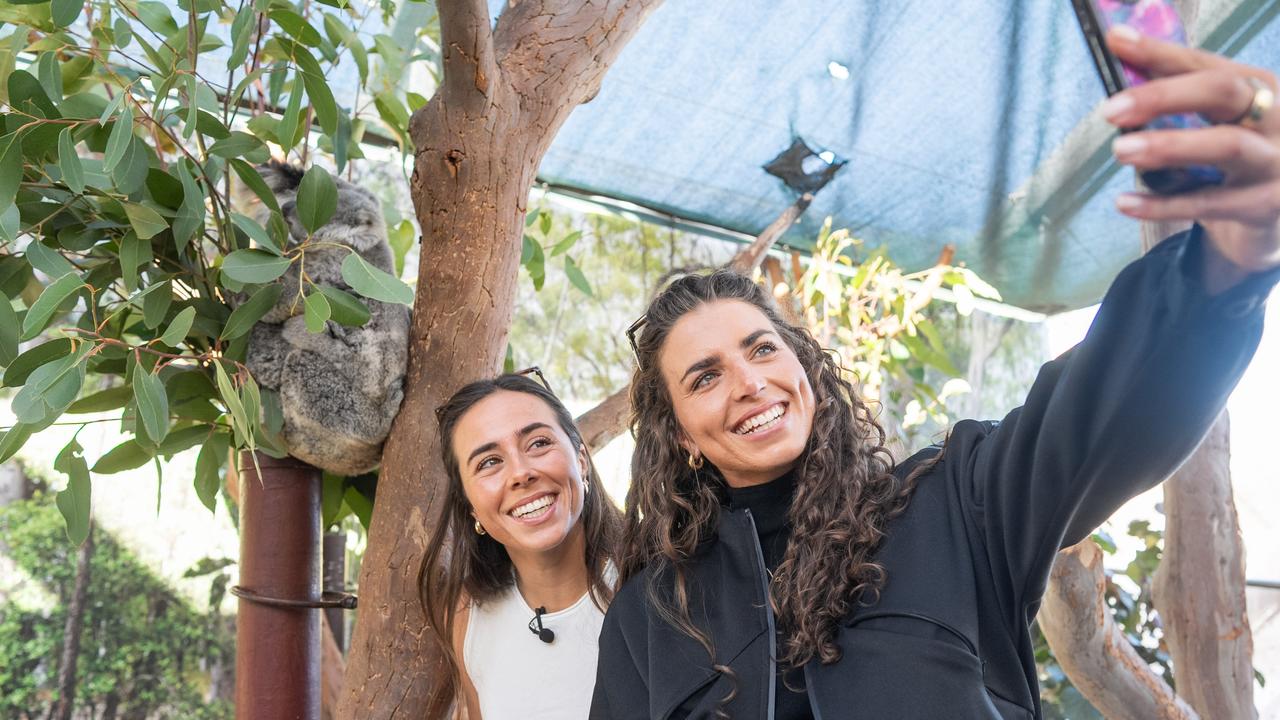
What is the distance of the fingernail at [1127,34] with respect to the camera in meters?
0.50

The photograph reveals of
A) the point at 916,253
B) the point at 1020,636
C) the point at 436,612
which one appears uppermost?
the point at 916,253

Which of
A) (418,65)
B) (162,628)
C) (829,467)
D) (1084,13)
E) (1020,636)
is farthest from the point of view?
(162,628)

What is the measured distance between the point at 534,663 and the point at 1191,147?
1.22 meters

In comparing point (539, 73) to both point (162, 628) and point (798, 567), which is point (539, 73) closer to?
point (798, 567)

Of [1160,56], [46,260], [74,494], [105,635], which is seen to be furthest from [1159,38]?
[105,635]

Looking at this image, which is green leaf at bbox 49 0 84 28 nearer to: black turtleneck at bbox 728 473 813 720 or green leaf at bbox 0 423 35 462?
green leaf at bbox 0 423 35 462

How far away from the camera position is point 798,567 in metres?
1.08

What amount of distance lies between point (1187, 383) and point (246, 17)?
1.07 metres

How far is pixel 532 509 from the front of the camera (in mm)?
1435

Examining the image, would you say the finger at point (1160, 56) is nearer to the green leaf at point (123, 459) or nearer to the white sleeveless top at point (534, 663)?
the white sleeveless top at point (534, 663)

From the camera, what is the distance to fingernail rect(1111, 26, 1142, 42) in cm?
50

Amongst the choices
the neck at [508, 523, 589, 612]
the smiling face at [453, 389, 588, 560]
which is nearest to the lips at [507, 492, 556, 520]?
the smiling face at [453, 389, 588, 560]

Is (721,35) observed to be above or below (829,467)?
above

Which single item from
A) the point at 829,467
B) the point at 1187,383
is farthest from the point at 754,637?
the point at 1187,383
